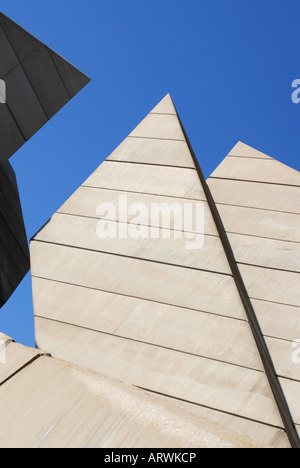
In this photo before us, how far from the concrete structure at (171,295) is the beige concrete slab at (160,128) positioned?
2.0 inches

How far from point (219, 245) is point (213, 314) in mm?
1428

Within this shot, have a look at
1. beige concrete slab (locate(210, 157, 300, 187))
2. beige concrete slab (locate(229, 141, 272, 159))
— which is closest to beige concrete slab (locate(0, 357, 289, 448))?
beige concrete slab (locate(210, 157, 300, 187))

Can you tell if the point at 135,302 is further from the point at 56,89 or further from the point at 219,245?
the point at 56,89

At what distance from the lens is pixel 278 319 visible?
9.91 m

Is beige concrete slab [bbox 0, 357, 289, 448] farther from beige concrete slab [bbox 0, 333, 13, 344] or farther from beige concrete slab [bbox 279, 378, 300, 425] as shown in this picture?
beige concrete slab [bbox 279, 378, 300, 425]

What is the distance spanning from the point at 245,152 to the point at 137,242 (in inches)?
337

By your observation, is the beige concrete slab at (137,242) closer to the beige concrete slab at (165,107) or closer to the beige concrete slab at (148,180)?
the beige concrete slab at (148,180)

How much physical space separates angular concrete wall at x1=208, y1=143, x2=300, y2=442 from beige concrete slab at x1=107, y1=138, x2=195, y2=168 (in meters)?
2.65

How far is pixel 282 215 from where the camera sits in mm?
12695

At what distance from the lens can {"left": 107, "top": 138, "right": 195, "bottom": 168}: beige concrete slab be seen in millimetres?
10703

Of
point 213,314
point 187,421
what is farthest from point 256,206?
point 187,421

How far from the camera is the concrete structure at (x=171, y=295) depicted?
6676mm
